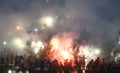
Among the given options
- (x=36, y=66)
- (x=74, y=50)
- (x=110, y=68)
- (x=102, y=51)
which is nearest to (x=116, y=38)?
(x=102, y=51)

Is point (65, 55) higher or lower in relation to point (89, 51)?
lower

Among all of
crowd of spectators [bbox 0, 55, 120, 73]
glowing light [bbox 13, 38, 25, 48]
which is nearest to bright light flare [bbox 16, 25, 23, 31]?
glowing light [bbox 13, 38, 25, 48]

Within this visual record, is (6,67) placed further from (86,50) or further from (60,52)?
(86,50)

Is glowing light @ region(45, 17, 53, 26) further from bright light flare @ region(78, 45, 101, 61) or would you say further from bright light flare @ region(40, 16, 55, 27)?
bright light flare @ region(78, 45, 101, 61)

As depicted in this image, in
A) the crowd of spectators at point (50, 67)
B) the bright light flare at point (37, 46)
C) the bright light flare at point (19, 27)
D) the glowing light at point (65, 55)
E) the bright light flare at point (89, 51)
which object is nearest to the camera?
the crowd of spectators at point (50, 67)

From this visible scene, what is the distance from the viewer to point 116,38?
67.4 metres

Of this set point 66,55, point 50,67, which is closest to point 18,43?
point 66,55

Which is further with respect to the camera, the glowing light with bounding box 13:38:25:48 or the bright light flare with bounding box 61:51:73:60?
the glowing light with bounding box 13:38:25:48

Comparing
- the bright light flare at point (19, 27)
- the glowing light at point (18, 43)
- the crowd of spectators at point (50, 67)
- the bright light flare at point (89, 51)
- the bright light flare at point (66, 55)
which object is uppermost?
the bright light flare at point (19, 27)

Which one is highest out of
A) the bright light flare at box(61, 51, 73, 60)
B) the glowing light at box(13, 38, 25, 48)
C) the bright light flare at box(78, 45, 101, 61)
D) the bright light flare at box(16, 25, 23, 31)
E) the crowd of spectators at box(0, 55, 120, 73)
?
the bright light flare at box(16, 25, 23, 31)

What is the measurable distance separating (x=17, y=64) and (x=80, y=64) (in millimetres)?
10912

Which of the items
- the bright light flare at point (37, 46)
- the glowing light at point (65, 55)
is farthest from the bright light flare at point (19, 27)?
the glowing light at point (65, 55)

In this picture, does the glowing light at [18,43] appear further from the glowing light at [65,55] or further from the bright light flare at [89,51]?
the bright light flare at [89,51]

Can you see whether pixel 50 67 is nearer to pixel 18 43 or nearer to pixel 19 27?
pixel 18 43
